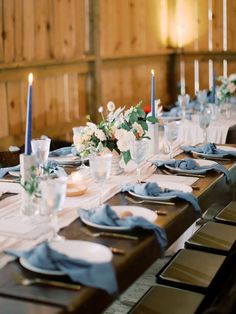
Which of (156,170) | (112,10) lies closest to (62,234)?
(156,170)

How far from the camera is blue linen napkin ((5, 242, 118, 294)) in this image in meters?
1.52

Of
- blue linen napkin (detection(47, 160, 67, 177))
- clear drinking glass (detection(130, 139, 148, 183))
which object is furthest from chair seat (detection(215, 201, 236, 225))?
blue linen napkin (detection(47, 160, 67, 177))

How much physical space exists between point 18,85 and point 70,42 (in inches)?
34.0

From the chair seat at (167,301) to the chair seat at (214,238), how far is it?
1.55ft

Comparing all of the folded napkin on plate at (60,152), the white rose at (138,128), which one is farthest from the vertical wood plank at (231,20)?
the white rose at (138,128)

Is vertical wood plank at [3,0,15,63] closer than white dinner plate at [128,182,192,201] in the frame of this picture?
No

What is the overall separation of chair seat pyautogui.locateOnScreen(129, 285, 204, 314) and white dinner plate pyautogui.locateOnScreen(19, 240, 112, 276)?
0.46 meters

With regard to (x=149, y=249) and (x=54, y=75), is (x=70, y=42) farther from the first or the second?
(x=149, y=249)

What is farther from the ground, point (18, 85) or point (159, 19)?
point (159, 19)

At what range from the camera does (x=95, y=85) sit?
566 centimetres

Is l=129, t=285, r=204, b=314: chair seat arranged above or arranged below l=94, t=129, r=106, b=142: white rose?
below

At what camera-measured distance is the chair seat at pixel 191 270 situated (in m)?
2.31

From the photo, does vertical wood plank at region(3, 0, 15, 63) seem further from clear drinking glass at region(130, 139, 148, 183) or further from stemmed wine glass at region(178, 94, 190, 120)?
clear drinking glass at region(130, 139, 148, 183)

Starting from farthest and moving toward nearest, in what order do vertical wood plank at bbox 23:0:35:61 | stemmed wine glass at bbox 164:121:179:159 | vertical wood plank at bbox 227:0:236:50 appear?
vertical wood plank at bbox 227:0:236:50 → vertical wood plank at bbox 23:0:35:61 → stemmed wine glass at bbox 164:121:179:159
